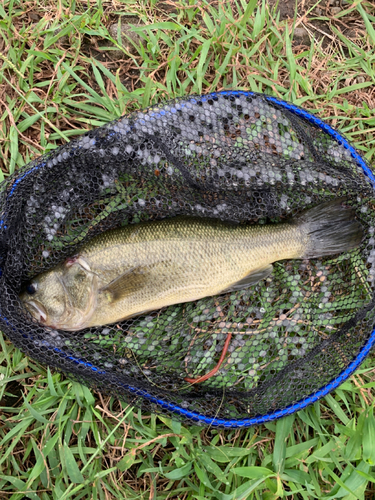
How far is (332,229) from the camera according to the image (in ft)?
8.11

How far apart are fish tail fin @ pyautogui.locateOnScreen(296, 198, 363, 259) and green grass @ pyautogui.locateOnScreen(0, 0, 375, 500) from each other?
68 cm

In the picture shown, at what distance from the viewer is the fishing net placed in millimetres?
2270

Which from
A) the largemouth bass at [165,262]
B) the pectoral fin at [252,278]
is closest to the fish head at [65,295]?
the largemouth bass at [165,262]

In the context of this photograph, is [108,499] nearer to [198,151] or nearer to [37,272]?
[37,272]

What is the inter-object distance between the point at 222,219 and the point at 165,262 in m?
0.49

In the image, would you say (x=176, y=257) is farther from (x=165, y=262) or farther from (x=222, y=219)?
(x=222, y=219)

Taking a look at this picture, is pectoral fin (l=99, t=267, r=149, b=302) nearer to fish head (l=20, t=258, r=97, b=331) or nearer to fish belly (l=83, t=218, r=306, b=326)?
fish belly (l=83, t=218, r=306, b=326)

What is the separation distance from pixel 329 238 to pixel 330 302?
468 mm

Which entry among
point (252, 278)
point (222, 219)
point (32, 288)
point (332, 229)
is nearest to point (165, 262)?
point (222, 219)

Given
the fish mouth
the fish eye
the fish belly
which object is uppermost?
the fish belly

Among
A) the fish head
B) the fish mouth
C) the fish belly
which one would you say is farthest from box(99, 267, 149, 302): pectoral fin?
the fish mouth

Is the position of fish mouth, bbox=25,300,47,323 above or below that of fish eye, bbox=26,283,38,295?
below

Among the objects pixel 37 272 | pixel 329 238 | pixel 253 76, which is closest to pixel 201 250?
pixel 329 238

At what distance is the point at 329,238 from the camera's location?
97.2 inches
